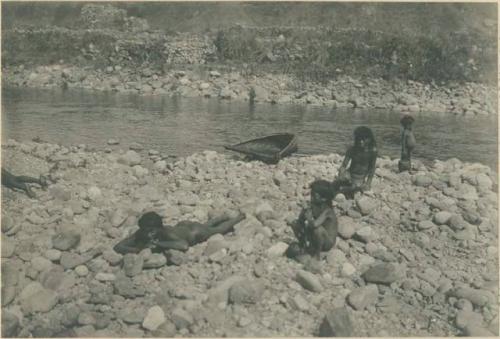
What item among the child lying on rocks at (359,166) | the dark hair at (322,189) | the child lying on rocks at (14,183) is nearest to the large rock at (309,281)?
the dark hair at (322,189)

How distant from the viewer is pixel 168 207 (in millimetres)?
5824

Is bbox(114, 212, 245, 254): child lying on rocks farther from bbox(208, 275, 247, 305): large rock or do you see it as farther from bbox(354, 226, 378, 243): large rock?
bbox(354, 226, 378, 243): large rock

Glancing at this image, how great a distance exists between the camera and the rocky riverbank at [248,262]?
161 inches

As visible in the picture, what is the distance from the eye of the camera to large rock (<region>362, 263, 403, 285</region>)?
15.3 ft

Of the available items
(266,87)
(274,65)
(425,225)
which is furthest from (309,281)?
(274,65)

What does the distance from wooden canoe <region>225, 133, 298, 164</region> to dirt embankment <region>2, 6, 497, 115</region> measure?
8.96 meters

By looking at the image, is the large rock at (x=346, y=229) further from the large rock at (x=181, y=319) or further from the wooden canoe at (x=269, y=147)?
the wooden canoe at (x=269, y=147)

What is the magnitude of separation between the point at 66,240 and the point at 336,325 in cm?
261

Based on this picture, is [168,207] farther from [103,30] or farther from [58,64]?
[103,30]

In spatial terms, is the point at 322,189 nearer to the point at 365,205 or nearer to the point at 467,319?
the point at 365,205

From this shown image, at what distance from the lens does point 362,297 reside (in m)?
4.35

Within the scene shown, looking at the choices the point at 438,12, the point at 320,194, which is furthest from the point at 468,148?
the point at 438,12

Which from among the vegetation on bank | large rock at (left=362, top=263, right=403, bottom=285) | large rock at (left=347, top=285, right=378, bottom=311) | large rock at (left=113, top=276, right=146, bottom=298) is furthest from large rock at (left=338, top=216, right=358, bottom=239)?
the vegetation on bank

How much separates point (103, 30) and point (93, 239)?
20.7m
